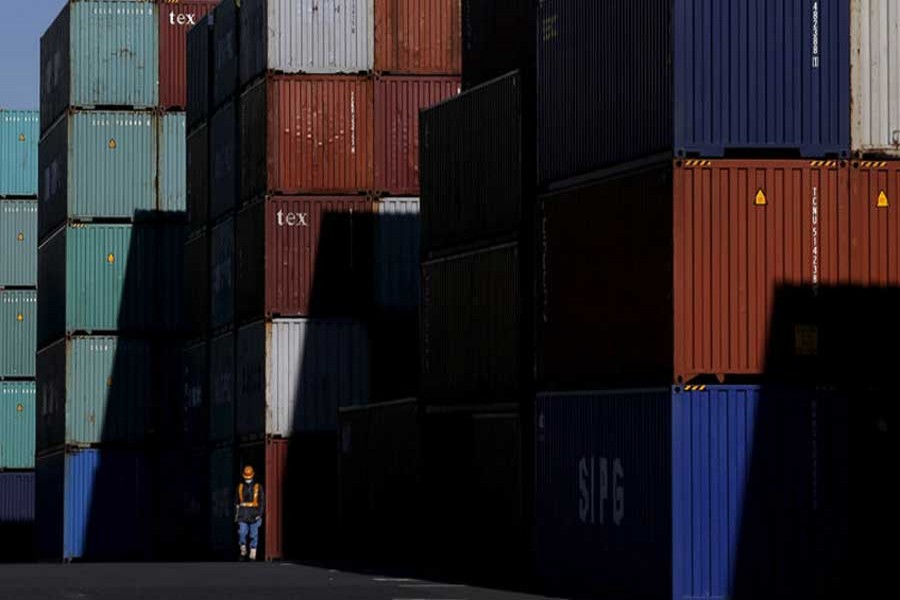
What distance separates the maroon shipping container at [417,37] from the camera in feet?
166

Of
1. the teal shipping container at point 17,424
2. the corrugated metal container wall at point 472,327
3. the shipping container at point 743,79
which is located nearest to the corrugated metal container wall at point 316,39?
the corrugated metal container wall at point 472,327

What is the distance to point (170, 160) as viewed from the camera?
62.6 meters

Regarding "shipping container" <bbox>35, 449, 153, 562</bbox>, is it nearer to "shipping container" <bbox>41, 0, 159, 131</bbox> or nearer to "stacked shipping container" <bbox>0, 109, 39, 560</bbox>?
"shipping container" <bbox>41, 0, 159, 131</bbox>

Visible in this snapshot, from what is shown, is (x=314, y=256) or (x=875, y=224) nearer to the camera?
(x=875, y=224)

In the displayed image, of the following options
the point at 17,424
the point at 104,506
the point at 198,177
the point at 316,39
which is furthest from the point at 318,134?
the point at 17,424

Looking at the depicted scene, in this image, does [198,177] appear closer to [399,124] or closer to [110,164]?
[110,164]

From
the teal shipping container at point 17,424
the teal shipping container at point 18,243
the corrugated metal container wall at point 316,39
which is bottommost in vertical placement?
the teal shipping container at point 17,424

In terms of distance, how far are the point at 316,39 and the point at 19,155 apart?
28.2 meters

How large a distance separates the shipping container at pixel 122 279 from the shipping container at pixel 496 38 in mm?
23188

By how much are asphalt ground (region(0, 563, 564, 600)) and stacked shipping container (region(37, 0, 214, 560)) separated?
17891 millimetres

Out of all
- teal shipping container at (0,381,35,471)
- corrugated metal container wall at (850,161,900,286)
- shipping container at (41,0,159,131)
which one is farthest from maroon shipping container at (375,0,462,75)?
teal shipping container at (0,381,35,471)

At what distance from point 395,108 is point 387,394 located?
6.12 meters

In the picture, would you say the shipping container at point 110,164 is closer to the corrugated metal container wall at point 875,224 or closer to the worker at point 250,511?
the worker at point 250,511

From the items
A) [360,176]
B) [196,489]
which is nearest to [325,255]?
[360,176]
